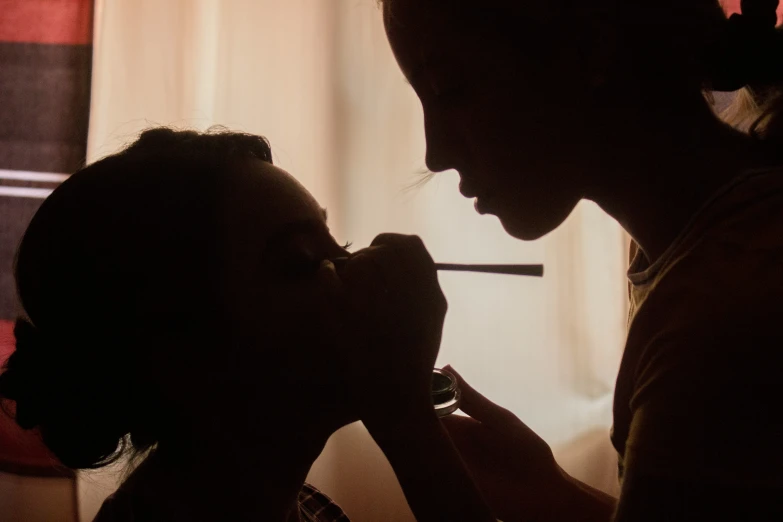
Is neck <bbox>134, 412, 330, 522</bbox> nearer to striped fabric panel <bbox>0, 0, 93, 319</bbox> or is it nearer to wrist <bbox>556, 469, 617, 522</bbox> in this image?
wrist <bbox>556, 469, 617, 522</bbox>

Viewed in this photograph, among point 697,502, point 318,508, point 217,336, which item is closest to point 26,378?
point 217,336

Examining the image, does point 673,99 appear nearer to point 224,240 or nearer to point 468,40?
point 468,40

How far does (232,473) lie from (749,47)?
2.08 ft

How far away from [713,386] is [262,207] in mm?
398

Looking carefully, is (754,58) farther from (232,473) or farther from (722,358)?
(232,473)

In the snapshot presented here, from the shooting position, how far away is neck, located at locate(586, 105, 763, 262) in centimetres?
47

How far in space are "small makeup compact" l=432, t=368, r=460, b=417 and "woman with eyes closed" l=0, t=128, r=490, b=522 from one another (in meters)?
0.08

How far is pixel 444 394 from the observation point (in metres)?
0.57

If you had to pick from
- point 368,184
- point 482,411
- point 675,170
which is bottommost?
point 482,411

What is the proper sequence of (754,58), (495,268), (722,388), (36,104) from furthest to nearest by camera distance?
(36,104) < (495,268) < (754,58) < (722,388)

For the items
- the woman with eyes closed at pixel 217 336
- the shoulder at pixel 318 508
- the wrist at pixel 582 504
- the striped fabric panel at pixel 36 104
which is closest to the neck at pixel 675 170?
the woman with eyes closed at pixel 217 336

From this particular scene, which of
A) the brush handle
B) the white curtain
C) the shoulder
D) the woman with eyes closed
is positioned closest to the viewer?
the woman with eyes closed

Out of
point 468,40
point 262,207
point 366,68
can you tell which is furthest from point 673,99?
point 366,68

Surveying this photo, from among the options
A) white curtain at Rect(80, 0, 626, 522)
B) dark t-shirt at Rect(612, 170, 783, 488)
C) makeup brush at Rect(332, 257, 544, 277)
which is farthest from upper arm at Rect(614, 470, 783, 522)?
white curtain at Rect(80, 0, 626, 522)
